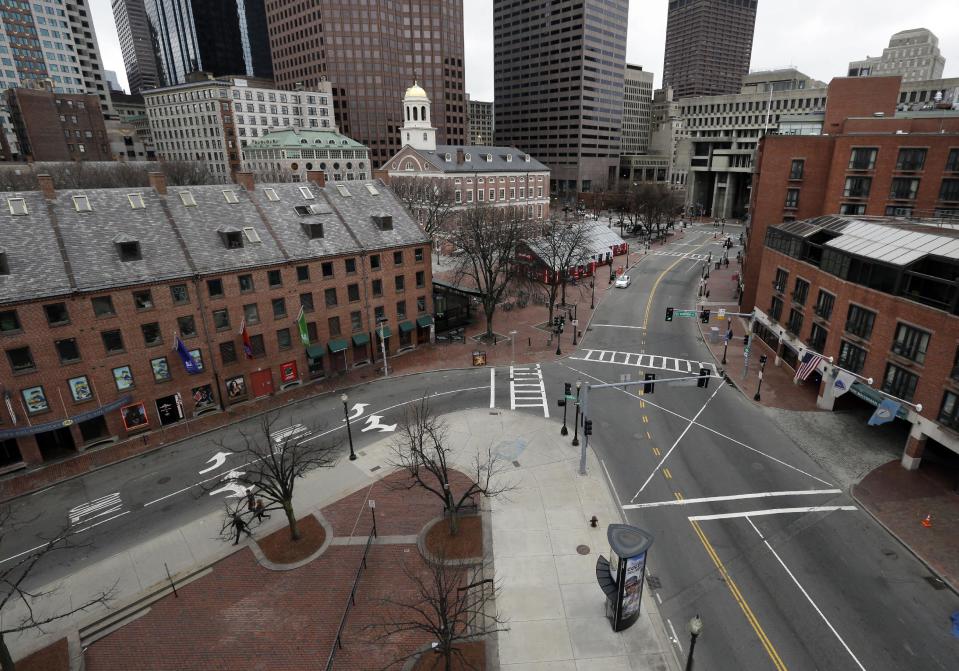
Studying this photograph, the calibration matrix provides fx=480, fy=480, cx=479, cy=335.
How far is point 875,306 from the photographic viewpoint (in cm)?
2969

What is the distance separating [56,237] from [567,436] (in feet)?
113

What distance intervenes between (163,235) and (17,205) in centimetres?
786

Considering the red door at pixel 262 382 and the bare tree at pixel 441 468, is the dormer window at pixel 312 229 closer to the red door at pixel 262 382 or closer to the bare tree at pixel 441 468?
the red door at pixel 262 382

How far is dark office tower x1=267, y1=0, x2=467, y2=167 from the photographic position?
139375 millimetres

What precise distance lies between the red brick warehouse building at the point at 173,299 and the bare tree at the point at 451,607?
22.0 metres

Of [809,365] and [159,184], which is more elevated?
[159,184]

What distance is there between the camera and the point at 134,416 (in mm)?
31922

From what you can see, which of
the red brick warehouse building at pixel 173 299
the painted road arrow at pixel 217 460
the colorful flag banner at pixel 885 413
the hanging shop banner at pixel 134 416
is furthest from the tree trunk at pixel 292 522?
the colorful flag banner at pixel 885 413

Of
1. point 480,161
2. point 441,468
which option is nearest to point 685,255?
point 480,161

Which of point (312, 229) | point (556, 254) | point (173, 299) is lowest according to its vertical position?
point (556, 254)

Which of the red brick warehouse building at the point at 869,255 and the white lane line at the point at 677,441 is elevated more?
the red brick warehouse building at the point at 869,255

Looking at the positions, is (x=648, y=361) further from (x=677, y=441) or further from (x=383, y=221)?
(x=383, y=221)

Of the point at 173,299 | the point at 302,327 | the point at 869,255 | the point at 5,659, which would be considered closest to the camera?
the point at 5,659

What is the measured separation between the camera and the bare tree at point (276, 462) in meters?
21.7
